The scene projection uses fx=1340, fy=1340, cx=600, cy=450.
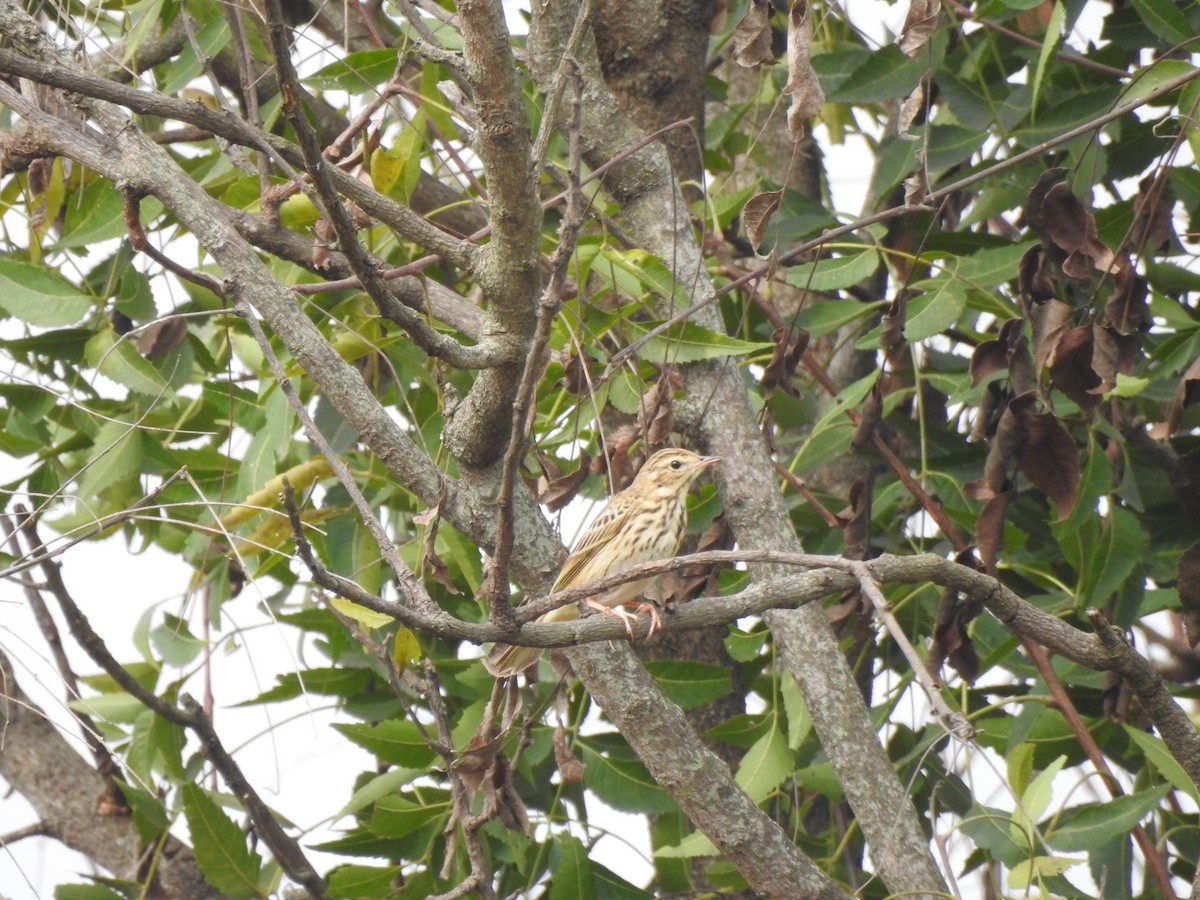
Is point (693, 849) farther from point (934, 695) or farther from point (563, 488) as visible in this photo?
point (934, 695)

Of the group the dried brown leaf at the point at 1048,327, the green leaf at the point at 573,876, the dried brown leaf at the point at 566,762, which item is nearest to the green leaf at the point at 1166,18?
the dried brown leaf at the point at 1048,327

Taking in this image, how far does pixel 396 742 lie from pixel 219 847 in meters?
0.59

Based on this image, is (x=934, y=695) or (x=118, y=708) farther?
(x=118, y=708)

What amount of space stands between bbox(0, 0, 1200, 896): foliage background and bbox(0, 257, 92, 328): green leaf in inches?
0.6

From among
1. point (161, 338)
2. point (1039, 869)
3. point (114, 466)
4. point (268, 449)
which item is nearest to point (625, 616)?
point (1039, 869)

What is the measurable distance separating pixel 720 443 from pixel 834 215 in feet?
3.87

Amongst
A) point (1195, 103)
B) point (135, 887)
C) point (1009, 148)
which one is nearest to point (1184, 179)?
point (1009, 148)

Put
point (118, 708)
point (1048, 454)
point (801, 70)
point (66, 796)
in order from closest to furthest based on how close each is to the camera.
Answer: point (801, 70), point (1048, 454), point (118, 708), point (66, 796)

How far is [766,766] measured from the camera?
3.88 m

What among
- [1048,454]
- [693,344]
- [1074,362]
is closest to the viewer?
[1074,362]

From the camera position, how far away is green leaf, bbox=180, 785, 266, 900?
3867 mm

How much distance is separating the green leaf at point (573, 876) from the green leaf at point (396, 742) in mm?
507

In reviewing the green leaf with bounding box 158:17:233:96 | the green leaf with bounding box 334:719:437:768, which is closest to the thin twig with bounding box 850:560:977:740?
the green leaf with bounding box 334:719:437:768

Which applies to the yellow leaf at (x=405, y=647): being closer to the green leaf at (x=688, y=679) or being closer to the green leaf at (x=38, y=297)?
the green leaf at (x=688, y=679)
